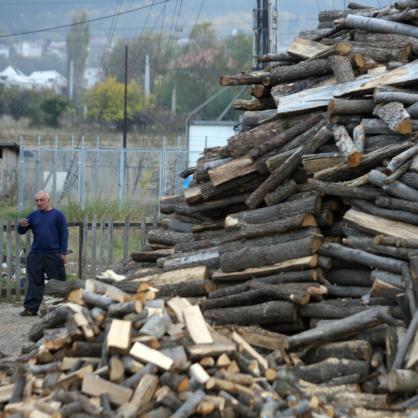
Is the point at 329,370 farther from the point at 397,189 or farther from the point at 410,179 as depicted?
the point at 410,179

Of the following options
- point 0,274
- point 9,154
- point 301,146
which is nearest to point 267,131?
point 301,146

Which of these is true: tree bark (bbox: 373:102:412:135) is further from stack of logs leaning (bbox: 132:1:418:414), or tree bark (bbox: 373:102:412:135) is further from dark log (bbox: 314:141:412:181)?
dark log (bbox: 314:141:412:181)

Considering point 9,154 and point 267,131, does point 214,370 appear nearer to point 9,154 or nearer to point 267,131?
point 267,131

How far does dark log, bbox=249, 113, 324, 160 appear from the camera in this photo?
38.2ft

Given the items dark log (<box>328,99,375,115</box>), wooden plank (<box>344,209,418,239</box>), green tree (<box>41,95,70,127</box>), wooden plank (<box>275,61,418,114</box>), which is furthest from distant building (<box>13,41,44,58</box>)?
wooden plank (<box>344,209,418,239</box>)

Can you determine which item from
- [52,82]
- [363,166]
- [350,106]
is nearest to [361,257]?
[363,166]

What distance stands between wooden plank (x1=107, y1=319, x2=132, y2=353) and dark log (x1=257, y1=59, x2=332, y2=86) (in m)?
5.00

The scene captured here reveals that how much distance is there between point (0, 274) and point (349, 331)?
9.42m

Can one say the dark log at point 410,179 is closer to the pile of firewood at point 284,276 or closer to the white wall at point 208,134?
the pile of firewood at point 284,276

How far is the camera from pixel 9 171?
37906 mm

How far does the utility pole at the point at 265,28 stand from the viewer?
21.7m

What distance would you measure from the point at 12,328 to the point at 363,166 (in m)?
6.03

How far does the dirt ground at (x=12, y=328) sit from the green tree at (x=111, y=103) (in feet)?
193

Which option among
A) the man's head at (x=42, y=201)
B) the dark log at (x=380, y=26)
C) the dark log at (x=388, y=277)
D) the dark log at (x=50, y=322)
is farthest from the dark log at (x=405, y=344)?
the man's head at (x=42, y=201)
